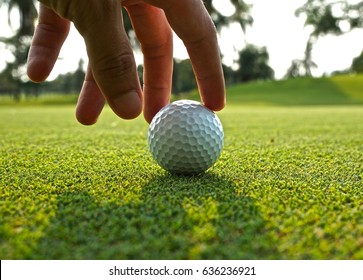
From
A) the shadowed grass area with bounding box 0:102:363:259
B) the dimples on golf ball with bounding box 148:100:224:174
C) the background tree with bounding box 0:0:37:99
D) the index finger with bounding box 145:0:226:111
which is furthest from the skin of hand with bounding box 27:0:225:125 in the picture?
the background tree with bounding box 0:0:37:99

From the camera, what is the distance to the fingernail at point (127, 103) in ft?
6.36

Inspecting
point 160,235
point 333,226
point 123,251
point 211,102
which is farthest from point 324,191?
point 123,251

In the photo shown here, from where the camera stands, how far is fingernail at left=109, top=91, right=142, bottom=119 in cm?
194

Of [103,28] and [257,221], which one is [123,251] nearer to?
[257,221]

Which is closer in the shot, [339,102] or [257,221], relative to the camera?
[257,221]

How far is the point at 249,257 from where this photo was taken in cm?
138

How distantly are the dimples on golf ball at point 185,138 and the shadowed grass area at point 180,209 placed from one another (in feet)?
0.32

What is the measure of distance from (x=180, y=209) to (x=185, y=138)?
0.96 metres

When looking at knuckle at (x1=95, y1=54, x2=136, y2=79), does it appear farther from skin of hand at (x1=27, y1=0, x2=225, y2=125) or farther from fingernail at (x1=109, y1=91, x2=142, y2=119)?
fingernail at (x1=109, y1=91, x2=142, y2=119)

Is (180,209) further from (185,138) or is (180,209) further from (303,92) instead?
(303,92)

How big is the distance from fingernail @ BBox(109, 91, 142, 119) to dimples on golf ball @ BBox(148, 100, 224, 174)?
70 centimetres

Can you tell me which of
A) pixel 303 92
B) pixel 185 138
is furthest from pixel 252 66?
pixel 185 138

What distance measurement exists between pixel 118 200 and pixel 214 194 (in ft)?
1.64

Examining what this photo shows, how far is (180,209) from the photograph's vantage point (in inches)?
70.7
